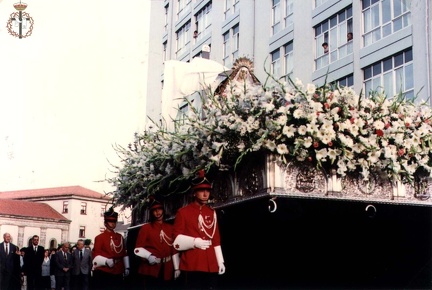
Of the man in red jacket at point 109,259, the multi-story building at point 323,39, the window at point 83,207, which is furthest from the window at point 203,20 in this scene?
the window at point 83,207

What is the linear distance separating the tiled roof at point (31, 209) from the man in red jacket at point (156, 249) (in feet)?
A: 175

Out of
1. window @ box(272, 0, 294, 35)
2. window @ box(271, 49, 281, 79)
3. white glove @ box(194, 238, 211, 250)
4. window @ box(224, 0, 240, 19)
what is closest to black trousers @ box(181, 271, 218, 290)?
white glove @ box(194, 238, 211, 250)

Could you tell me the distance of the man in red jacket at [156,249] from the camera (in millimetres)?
8188

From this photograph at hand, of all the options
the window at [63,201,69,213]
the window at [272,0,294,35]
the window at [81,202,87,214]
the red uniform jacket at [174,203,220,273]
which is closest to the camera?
the red uniform jacket at [174,203,220,273]

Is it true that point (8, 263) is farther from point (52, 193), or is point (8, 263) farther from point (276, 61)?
point (52, 193)

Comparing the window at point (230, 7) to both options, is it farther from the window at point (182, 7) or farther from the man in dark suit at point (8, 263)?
the man in dark suit at point (8, 263)

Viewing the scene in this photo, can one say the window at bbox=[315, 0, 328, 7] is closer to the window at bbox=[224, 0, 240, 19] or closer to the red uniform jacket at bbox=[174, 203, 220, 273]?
the window at bbox=[224, 0, 240, 19]

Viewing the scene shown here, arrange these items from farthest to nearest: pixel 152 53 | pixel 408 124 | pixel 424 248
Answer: pixel 152 53 → pixel 424 248 → pixel 408 124

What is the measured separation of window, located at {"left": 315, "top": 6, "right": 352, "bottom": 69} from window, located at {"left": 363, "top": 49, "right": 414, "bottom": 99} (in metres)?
1.47

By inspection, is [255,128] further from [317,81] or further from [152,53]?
[317,81]

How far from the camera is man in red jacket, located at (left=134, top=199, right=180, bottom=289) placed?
8.19m

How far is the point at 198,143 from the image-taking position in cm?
723

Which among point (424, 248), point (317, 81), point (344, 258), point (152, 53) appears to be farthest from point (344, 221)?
point (317, 81)

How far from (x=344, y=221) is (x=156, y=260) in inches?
97.1
